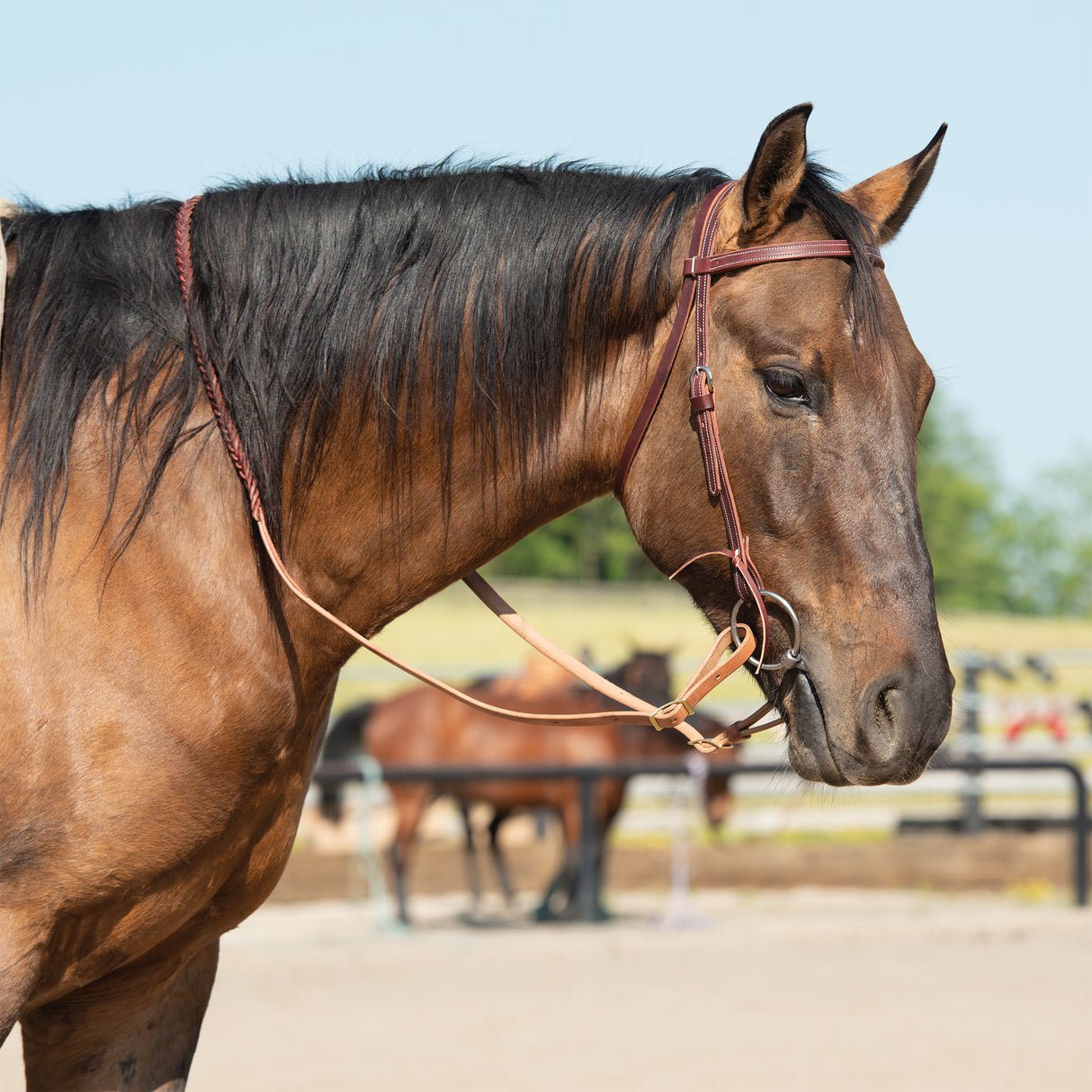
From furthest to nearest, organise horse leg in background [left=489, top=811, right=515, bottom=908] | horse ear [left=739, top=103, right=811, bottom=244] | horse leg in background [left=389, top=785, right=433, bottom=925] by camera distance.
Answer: horse leg in background [left=489, top=811, right=515, bottom=908] < horse leg in background [left=389, top=785, right=433, bottom=925] < horse ear [left=739, top=103, right=811, bottom=244]

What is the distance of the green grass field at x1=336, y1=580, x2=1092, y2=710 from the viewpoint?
95.7 feet

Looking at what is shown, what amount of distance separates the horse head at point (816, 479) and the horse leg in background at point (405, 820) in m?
7.94

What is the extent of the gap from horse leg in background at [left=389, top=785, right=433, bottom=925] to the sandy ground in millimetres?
456

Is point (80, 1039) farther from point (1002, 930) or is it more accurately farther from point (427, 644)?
point (427, 644)

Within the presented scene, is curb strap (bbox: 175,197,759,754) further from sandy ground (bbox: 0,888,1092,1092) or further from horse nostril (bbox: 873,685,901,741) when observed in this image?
sandy ground (bbox: 0,888,1092,1092)

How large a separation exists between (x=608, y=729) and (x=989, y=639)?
28.5 meters

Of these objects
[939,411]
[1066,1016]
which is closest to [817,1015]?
[1066,1016]

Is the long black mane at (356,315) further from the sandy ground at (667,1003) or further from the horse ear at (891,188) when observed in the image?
the sandy ground at (667,1003)

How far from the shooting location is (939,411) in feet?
251

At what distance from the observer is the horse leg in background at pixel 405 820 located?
9.68 meters

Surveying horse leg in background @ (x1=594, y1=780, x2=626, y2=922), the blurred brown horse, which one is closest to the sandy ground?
horse leg in background @ (x1=594, y1=780, x2=626, y2=922)

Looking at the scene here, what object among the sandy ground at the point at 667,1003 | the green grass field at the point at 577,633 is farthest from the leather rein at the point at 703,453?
the green grass field at the point at 577,633

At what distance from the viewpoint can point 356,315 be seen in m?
2.15

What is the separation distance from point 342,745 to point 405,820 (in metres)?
1.07
